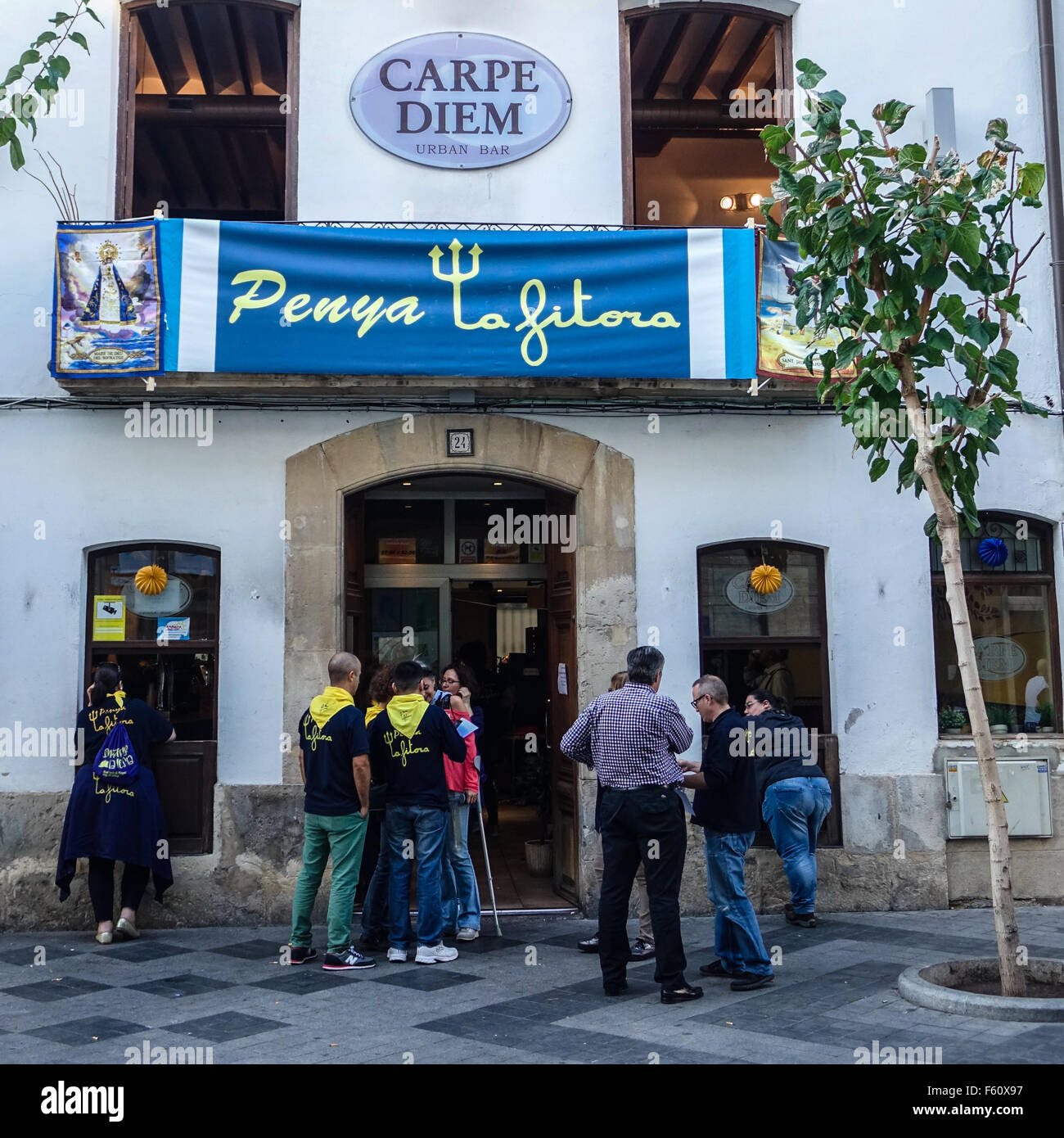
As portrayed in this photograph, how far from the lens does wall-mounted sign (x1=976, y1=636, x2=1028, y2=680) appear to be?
32.0ft

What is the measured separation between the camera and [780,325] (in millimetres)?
9281

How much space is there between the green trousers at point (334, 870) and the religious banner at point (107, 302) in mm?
3721

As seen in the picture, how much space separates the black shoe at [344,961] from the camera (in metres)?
7.47

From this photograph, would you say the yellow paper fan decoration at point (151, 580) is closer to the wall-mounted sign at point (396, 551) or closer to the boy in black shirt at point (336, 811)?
the boy in black shirt at point (336, 811)

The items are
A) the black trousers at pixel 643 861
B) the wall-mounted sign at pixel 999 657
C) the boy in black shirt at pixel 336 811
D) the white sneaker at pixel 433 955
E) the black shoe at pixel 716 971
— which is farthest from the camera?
the wall-mounted sign at pixel 999 657

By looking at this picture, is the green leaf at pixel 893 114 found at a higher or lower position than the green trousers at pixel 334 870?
higher

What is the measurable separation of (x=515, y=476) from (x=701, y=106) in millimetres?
4387

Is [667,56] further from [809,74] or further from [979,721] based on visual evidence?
[979,721]

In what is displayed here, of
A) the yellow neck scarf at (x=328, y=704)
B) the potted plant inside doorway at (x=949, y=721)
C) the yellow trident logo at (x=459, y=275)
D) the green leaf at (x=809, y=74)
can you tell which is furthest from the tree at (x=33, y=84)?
the potted plant inside doorway at (x=949, y=721)

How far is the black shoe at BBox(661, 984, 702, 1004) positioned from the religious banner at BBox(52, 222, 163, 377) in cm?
572

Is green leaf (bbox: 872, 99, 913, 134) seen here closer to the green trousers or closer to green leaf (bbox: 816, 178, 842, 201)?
green leaf (bbox: 816, 178, 842, 201)

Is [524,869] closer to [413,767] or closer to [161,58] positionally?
[413,767]

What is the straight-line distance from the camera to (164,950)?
26.6 feet

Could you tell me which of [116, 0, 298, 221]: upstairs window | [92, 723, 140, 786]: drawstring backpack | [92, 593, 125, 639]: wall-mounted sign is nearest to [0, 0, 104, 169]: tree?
[116, 0, 298, 221]: upstairs window
